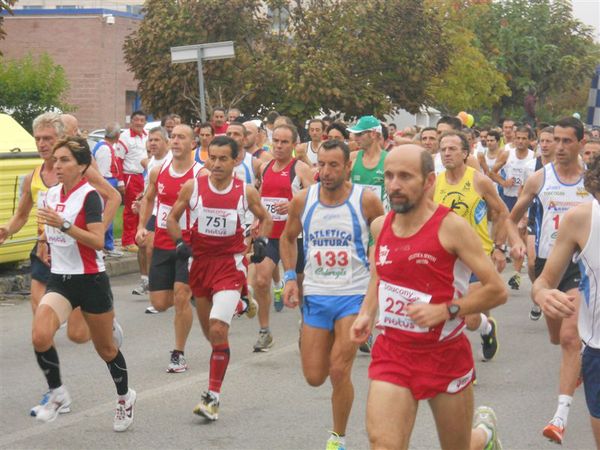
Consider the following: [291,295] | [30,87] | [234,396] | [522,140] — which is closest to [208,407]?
[234,396]

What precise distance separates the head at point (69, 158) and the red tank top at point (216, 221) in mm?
1265

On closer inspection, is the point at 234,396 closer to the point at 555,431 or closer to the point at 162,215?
the point at 162,215

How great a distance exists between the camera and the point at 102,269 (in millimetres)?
8297

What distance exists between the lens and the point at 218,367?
8.56 metres

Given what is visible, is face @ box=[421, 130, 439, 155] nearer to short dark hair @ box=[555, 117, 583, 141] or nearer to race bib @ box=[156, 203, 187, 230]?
race bib @ box=[156, 203, 187, 230]

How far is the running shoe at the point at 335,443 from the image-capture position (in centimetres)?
725

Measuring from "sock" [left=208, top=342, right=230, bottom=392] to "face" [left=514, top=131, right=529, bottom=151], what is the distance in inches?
437

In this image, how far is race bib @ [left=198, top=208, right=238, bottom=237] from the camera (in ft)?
30.3

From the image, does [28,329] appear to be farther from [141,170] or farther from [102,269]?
[141,170]

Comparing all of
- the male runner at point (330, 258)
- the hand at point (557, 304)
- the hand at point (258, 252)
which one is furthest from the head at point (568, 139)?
the hand at point (557, 304)

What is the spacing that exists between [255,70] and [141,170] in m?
7.96

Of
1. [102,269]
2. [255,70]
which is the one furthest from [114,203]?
[255,70]

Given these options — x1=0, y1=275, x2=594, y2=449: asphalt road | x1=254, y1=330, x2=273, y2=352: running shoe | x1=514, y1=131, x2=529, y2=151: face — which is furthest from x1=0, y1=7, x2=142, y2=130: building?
x1=254, y1=330, x2=273, y2=352: running shoe

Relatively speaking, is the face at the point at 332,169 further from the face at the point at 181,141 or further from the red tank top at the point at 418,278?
the face at the point at 181,141
